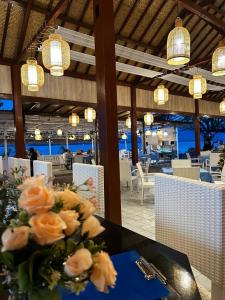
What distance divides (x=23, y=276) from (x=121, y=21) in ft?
22.3

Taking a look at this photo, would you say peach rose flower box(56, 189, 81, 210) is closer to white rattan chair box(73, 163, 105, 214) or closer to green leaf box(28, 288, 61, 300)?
green leaf box(28, 288, 61, 300)

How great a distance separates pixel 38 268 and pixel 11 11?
5919 millimetres

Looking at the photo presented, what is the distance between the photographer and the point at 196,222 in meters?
1.56

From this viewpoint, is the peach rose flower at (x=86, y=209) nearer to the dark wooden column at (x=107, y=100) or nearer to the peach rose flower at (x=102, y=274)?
the peach rose flower at (x=102, y=274)

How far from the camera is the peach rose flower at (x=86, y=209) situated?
0.68 meters

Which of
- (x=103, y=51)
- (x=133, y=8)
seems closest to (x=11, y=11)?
(x=133, y=8)

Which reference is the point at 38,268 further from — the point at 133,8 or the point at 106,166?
the point at 133,8

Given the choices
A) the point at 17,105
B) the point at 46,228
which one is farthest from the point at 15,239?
the point at 17,105

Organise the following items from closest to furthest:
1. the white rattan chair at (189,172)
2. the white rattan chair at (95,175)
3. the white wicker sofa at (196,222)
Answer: the white wicker sofa at (196,222) → the white rattan chair at (95,175) → the white rattan chair at (189,172)

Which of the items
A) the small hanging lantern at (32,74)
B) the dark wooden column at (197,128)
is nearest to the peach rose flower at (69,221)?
the small hanging lantern at (32,74)

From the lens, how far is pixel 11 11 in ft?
17.0

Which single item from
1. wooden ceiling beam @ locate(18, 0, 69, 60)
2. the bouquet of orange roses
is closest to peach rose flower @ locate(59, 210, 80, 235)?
the bouquet of orange roses

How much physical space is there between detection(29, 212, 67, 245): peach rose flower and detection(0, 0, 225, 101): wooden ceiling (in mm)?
4521

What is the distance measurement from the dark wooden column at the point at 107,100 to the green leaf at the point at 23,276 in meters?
2.44
